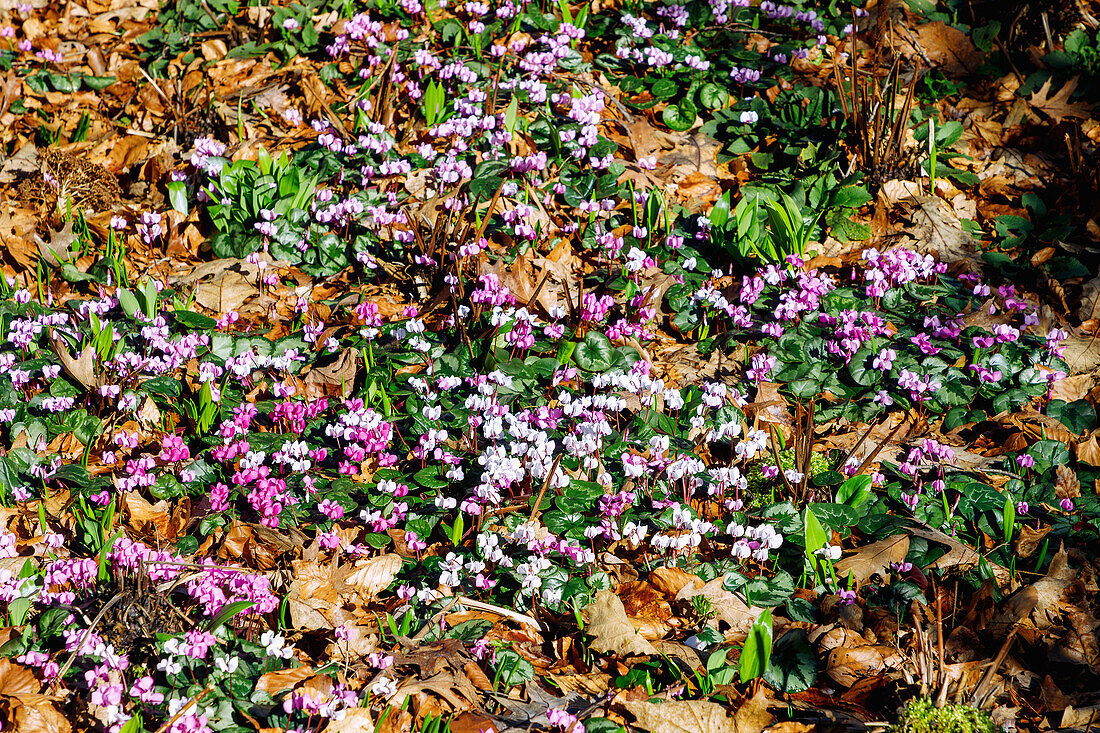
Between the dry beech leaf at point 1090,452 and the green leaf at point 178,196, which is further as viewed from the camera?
the green leaf at point 178,196

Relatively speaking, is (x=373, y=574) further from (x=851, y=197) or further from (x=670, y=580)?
(x=851, y=197)

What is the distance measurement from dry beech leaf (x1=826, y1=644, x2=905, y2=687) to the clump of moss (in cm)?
21

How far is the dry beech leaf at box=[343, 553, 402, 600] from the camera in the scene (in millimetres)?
2727

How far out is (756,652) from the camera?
2277mm

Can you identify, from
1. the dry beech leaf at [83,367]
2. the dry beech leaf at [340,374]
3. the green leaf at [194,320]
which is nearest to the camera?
the dry beech leaf at [83,367]

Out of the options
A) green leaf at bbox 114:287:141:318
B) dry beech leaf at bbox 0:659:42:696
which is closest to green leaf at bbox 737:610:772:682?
dry beech leaf at bbox 0:659:42:696

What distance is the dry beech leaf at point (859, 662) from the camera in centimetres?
234

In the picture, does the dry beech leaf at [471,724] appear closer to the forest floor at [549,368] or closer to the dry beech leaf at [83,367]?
the forest floor at [549,368]

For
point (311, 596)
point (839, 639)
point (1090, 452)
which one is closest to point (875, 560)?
point (839, 639)

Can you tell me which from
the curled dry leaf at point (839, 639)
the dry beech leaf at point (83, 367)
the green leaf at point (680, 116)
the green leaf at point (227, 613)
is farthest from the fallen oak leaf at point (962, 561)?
the dry beech leaf at point (83, 367)

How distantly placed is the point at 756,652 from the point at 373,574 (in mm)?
1268

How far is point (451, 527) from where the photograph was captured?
286cm

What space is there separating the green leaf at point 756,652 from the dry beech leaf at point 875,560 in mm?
467

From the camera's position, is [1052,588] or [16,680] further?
[1052,588]
